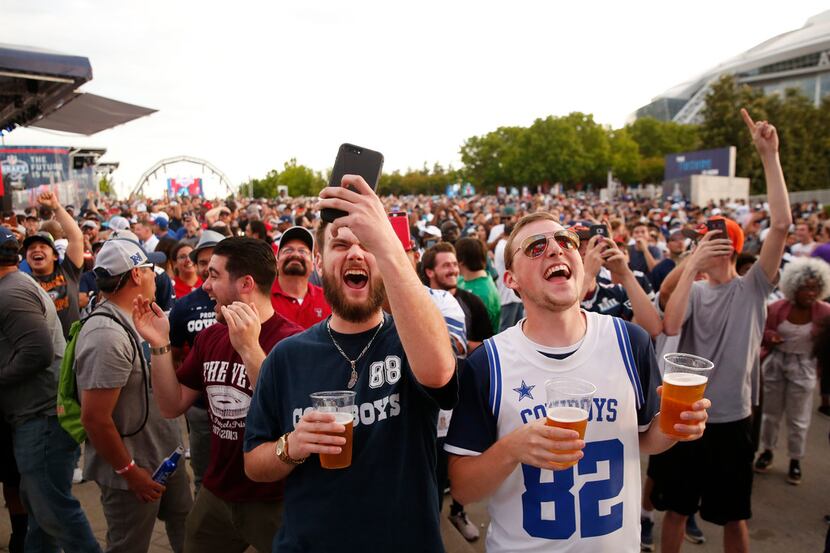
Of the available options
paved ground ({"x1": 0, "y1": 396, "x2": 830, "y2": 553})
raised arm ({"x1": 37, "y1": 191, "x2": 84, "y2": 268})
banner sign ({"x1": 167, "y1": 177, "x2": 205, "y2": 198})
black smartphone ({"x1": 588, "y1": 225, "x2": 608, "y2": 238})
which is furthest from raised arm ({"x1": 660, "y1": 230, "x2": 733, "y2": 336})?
banner sign ({"x1": 167, "y1": 177, "x2": 205, "y2": 198})

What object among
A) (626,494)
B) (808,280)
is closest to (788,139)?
(808,280)

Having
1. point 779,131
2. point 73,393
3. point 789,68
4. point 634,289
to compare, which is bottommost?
point 73,393

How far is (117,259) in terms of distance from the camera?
317 centimetres

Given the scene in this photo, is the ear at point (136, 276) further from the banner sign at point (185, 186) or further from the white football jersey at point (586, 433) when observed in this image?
the banner sign at point (185, 186)

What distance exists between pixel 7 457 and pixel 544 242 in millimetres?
3939

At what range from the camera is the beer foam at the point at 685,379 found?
1.84 m

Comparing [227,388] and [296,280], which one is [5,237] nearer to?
[296,280]

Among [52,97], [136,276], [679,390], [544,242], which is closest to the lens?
[679,390]

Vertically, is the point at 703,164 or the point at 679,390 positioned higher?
the point at 703,164

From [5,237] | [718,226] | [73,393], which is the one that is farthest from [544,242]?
[5,237]

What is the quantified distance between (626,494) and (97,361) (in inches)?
102

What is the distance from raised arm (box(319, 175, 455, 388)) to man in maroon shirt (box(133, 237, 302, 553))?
1.09 m

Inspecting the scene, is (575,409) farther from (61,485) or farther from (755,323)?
(61,485)

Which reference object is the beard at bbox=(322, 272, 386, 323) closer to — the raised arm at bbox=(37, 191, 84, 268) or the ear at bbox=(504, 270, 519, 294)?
the ear at bbox=(504, 270, 519, 294)
